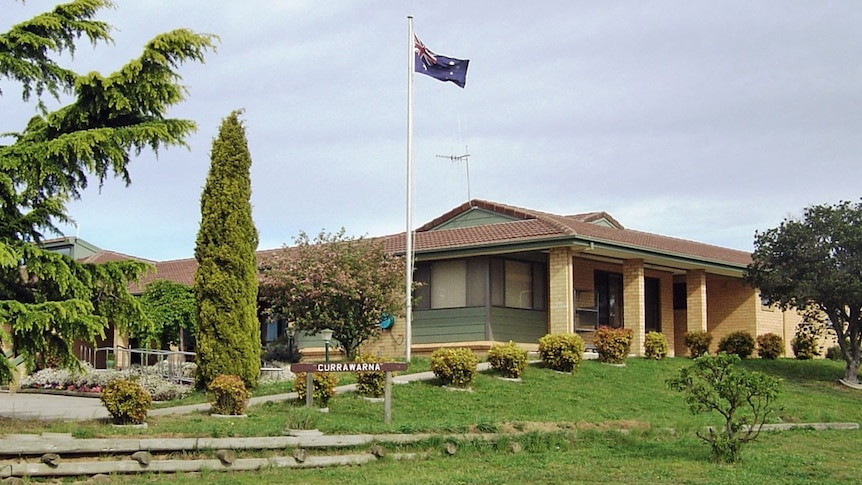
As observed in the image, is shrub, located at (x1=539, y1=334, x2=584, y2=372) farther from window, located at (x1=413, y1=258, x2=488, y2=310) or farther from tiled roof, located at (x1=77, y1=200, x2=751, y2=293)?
→ window, located at (x1=413, y1=258, x2=488, y2=310)

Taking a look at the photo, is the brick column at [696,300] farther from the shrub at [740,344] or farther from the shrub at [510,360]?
the shrub at [510,360]

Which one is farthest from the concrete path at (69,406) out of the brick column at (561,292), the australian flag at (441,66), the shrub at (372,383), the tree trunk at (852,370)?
the tree trunk at (852,370)

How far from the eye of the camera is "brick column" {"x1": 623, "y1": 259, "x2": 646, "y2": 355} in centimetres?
2667

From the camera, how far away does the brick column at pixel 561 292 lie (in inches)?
999

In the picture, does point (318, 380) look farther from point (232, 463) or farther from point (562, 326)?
point (562, 326)

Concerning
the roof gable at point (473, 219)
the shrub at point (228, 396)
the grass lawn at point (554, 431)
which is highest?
the roof gable at point (473, 219)

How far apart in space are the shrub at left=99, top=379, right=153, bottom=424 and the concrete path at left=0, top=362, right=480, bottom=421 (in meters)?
1.39

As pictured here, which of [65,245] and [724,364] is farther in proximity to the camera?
[65,245]

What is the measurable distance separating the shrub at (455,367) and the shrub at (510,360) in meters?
1.39

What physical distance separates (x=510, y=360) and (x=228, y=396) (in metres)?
6.58

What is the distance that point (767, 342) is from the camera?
2852 cm

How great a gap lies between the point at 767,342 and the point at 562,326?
6630mm

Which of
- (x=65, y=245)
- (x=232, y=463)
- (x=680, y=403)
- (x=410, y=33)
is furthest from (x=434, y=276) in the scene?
(x=232, y=463)

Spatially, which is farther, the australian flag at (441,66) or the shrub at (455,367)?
the australian flag at (441,66)
